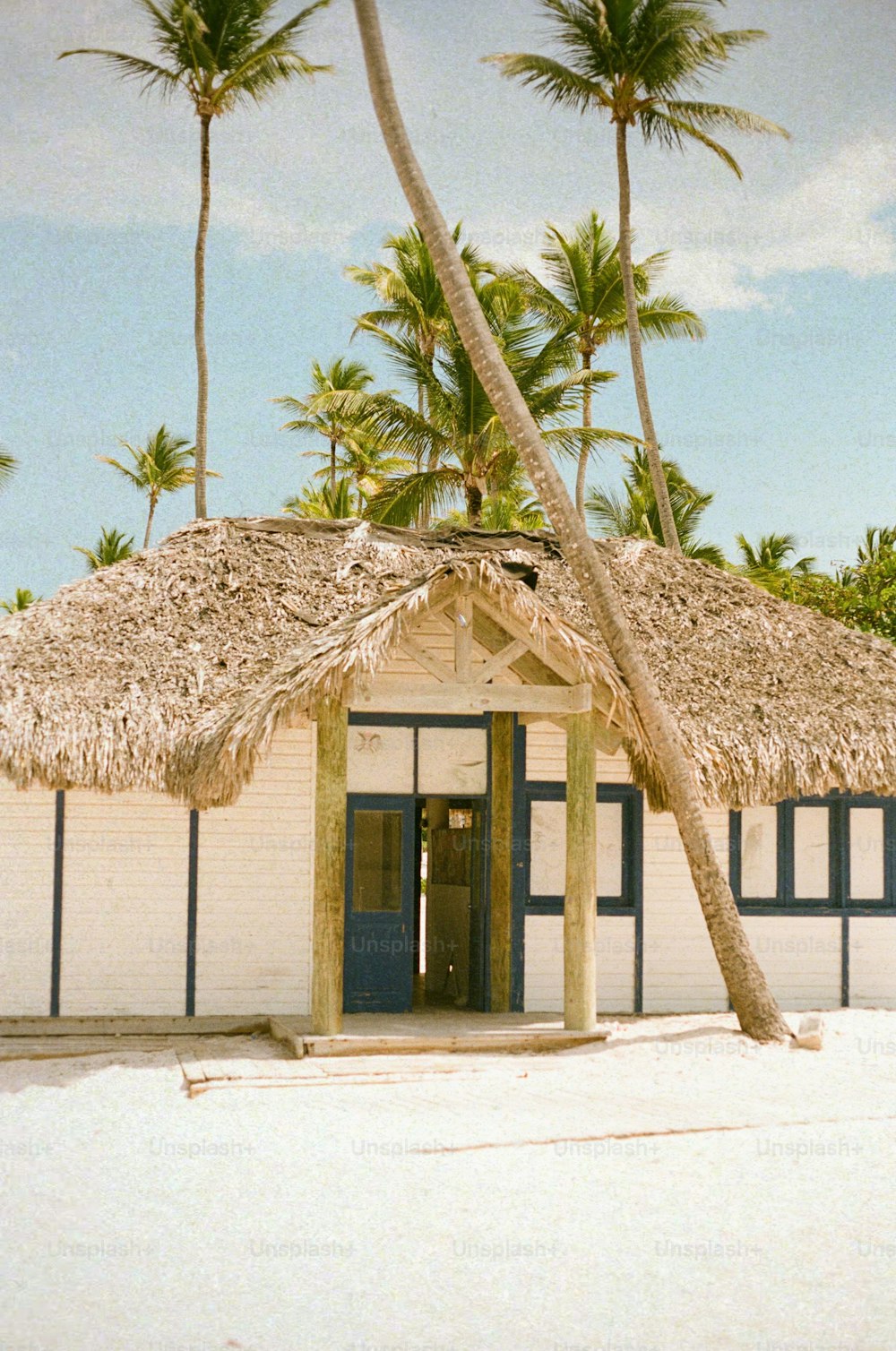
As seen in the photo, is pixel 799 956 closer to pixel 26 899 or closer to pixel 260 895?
pixel 260 895

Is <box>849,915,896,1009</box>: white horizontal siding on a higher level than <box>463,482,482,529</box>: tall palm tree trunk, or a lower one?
lower

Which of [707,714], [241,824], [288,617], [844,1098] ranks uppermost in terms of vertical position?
[288,617]

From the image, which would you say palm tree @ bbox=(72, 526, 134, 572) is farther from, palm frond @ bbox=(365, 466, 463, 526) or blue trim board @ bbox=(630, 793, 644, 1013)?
blue trim board @ bbox=(630, 793, 644, 1013)

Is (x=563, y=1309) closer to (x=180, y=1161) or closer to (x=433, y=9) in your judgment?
(x=180, y=1161)

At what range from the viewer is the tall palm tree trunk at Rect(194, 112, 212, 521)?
2238 centimetres

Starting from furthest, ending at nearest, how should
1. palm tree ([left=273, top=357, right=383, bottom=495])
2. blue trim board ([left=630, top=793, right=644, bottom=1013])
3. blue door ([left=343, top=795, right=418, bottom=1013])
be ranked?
1. palm tree ([left=273, top=357, right=383, bottom=495])
2. blue trim board ([left=630, top=793, right=644, bottom=1013])
3. blue door ([left=343, top=795, right=418, bottom=1013])

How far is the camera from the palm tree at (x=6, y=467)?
25141 millimetres

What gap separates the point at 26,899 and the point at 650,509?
62.8 feet

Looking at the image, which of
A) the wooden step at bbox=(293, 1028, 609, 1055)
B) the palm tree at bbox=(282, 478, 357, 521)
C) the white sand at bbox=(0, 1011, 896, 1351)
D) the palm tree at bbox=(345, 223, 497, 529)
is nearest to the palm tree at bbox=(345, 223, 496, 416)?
the palm tree at bbox=(345, 223, 497, 529)

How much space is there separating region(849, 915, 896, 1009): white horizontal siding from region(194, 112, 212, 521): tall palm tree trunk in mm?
13961

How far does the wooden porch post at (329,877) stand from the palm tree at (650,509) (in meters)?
17.6

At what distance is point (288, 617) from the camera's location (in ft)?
37.8

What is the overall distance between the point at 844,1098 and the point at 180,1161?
4.33 metres

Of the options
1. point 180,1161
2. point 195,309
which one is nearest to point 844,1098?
point 180,1161
